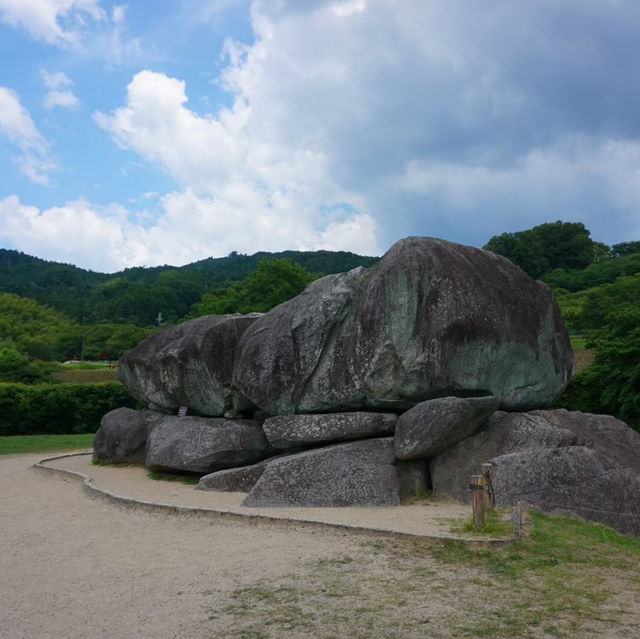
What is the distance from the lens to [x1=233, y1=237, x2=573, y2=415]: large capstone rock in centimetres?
1462

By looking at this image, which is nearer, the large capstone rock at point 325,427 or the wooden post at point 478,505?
the wooden post at point 478,505

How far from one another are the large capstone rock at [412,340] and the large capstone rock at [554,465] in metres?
1.28

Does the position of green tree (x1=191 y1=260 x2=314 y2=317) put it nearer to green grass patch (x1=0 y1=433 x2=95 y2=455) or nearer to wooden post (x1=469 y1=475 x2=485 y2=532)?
green grass patch (x1=0 y1=433 x2=95 y2=455)

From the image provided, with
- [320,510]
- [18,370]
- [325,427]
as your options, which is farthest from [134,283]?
[320,510]

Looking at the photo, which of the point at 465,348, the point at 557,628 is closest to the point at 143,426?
the point at 465,348

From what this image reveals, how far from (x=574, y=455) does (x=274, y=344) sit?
24.3ft

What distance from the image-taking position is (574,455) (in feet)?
41.3

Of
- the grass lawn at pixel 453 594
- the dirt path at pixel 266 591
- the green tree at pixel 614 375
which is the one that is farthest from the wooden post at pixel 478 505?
the green tree at pixel 614 375

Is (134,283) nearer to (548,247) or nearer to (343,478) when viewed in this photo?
(548,247)

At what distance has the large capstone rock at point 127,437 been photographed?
21516 mm

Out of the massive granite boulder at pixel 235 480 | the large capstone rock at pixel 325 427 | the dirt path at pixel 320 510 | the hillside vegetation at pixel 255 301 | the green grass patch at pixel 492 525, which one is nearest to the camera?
the green grass patch at pixel 492 525

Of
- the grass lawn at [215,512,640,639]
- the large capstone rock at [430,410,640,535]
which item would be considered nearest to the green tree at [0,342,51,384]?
the large capstone rock at [430,410,640,535]

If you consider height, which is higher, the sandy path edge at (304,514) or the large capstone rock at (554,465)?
the large capstone rock at (554,465)

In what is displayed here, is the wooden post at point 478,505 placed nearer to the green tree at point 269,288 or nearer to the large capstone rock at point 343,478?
the large capstone rock at point 343,478
